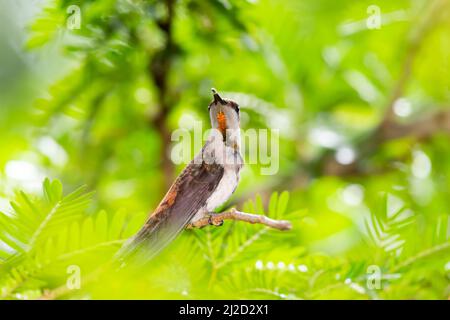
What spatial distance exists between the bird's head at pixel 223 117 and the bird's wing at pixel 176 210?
0.11ft

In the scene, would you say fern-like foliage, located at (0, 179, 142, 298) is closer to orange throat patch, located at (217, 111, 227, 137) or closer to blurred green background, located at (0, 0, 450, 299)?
blurred green background, located at (0, 0, 450, 299)

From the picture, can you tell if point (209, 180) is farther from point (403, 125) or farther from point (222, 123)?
point (403, 125)

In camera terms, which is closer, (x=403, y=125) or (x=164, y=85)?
(x=164, y=85)

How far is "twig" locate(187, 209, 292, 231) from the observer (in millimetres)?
507

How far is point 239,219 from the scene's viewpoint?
547mm

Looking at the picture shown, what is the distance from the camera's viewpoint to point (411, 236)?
30.9 inches

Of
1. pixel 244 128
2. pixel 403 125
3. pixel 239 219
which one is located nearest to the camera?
pixel 239 219

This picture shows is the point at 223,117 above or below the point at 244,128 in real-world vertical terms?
below

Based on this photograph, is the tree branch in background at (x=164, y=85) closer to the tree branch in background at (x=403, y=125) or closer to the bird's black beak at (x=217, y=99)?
the bird's black beak at (x=217, y=99)

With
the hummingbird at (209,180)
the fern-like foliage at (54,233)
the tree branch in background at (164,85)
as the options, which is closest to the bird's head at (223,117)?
the hummingbird at (209,180)

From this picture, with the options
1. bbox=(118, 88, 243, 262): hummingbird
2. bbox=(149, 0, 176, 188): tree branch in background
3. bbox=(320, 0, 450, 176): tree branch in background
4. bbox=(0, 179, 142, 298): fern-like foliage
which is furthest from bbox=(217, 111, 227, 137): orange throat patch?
bbox=(320, 0, 450, 176): tree branch in background

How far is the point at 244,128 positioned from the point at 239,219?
32 centimetres

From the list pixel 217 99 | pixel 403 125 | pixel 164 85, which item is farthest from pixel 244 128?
pixel 403 125
